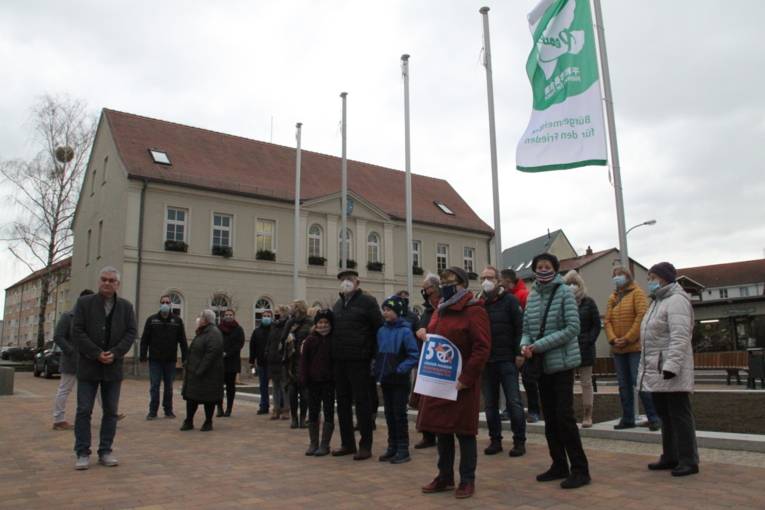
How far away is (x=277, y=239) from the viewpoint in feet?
103

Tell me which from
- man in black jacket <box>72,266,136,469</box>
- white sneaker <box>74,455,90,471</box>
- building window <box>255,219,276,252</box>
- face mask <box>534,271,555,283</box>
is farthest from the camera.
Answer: building window <box>255,219,276,252</box>

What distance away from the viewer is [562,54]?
32.3 ft

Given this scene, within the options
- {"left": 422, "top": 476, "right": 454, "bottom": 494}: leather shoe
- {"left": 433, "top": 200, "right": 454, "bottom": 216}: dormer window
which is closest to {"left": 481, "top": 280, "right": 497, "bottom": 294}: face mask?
{"left": 422, "top": 476, "right": 454, "bottom": 494}: leather shoe

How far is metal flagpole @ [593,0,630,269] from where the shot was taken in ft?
28.5

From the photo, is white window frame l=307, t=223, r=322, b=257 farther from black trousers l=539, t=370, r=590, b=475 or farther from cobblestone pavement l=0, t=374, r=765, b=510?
black trousers l=539, t=370, r=590, b=475

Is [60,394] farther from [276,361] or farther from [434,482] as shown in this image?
[434,482]

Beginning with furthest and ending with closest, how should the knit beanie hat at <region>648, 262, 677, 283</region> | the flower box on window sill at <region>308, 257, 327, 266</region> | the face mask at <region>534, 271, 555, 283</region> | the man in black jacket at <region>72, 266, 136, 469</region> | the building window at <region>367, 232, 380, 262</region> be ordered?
the building window at <region>367, 232, 380, 262</region> → the flower box on window sill at <region>308, 257, 327, 266</region> → the man in black jacket at <region>72, 266, 136, 469</region> → the knit beanie hat at <region>648, 262, 677, 283</region> → the face mask at <region>534, 271, 555, 283</region>

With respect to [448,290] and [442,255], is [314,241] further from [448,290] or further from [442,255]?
[448,290]

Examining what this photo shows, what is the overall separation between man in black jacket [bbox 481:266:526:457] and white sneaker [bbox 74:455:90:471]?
3.98 metres

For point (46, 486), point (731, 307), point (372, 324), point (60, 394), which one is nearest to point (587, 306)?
point (372, 324)

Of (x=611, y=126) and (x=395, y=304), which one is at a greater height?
(x=611, y=126)

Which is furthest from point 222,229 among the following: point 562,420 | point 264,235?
point 562,420

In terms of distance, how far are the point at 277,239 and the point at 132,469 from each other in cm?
2579

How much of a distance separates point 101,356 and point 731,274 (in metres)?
83.7
